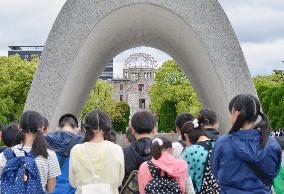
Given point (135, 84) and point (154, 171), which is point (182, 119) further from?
point (135, 84)

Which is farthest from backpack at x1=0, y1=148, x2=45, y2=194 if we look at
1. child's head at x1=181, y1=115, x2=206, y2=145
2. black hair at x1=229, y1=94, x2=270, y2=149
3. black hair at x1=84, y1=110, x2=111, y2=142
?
black hair at x1=229, y1=94, x2=270, y2=149

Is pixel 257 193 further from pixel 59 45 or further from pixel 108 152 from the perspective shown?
pixel 59 45

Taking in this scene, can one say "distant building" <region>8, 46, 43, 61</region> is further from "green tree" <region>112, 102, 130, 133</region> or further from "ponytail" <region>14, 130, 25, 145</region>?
"ponytail" <region>14, 130, 25, 145</region>

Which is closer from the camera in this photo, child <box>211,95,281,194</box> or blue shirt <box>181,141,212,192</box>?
child <box>211,95,281,194</box>

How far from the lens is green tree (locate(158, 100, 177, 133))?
A: 5005cm

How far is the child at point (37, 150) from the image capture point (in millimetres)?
4656

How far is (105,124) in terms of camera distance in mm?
4695

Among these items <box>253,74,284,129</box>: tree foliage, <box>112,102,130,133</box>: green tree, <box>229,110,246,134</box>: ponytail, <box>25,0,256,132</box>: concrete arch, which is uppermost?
<box>25,0,256,132</box>: concrete arch

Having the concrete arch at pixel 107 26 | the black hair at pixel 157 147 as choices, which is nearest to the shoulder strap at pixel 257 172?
the black hair at pixel 157 147

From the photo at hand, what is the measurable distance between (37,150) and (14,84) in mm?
31966

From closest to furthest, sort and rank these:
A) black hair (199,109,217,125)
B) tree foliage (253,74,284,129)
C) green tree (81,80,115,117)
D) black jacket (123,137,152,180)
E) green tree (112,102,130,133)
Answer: black jacket (123,137,152,180) < black hair (199,109,217,125) < tree foliage (253,74,284,129) < green tree (81,80,115,117) < green tree (112,102,130,133)

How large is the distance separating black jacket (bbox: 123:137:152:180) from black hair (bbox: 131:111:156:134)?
81 millimetres

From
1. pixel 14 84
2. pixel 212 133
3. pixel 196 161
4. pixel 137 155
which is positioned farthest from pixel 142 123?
pixel 14 84

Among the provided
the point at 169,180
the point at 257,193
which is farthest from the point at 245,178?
the point at 169,180
